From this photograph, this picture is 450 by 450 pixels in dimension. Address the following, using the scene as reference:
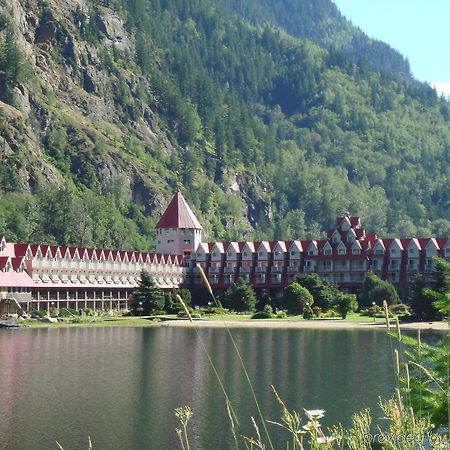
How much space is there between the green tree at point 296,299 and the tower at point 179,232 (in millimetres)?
32513

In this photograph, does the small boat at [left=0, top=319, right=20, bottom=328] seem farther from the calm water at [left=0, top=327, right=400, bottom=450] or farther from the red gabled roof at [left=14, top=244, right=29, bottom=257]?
the red gabled roof at [left=14, top=244, right=29, bottom=257]

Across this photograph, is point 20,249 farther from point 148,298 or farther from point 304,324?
point 304,324

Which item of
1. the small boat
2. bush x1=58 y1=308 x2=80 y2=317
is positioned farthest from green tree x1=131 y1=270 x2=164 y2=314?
the small boat

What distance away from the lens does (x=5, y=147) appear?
18512cm

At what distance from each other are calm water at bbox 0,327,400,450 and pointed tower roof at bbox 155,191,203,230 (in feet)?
212

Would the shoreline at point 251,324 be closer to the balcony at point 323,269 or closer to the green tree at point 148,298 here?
the green tree at point 148,298

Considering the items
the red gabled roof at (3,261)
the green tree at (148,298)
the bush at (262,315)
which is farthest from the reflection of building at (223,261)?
the bush at (262,315)

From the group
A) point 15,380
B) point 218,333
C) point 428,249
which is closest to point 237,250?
A: point 428,249

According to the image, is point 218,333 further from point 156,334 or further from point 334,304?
point 334,304

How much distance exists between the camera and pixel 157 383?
2137 inches

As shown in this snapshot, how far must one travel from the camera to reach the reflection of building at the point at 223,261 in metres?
128

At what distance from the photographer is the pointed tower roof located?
153 meters

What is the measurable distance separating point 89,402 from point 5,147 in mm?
145907

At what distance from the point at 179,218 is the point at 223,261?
11.4 meters
